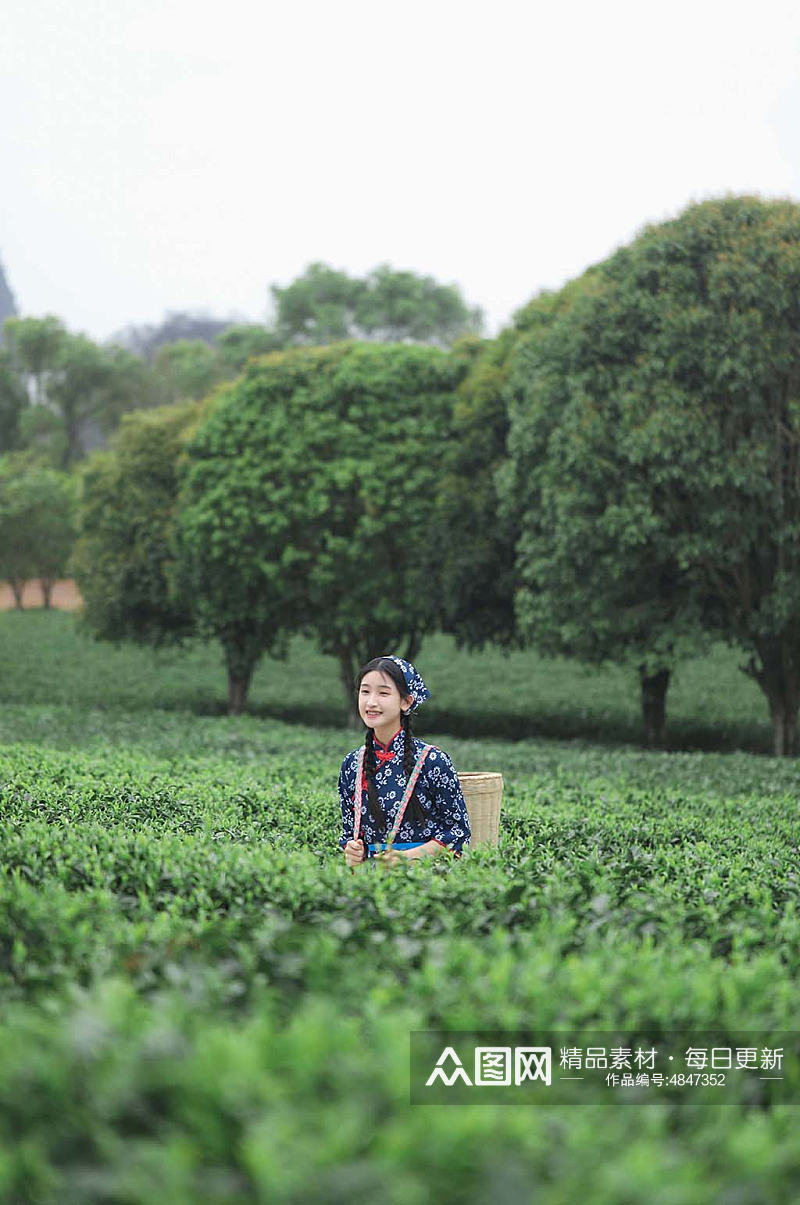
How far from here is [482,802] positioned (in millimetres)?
6012

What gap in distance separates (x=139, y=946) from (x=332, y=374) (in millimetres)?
19672

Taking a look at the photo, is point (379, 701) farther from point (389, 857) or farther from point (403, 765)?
point (389, 857)

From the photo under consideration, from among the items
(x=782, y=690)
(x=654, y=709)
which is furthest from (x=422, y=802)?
(x=654, y=709)

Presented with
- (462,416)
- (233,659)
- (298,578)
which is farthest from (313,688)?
(462,416)

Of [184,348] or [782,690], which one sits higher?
[184,348]

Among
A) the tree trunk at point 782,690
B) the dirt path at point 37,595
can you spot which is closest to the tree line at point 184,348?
the dirt path at point 37,595

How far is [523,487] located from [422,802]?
1373 cm

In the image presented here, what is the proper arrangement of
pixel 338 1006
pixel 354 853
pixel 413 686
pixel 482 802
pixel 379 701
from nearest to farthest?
pixel 338 1006, pixel 354 853, pixel 379 701, pixel 413 686, pixel 482 802

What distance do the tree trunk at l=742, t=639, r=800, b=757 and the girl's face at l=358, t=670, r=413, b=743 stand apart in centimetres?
1347

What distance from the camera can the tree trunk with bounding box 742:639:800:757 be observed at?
17547 millimetres

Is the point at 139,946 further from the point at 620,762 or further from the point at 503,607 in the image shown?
the point at 503,607

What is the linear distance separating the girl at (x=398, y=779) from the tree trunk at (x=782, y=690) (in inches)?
525

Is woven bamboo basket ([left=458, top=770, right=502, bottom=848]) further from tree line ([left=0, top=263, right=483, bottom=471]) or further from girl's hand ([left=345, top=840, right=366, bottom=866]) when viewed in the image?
tree line ([left=0, top=263, right=483, bottom=471])

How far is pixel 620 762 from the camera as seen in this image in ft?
47.0
